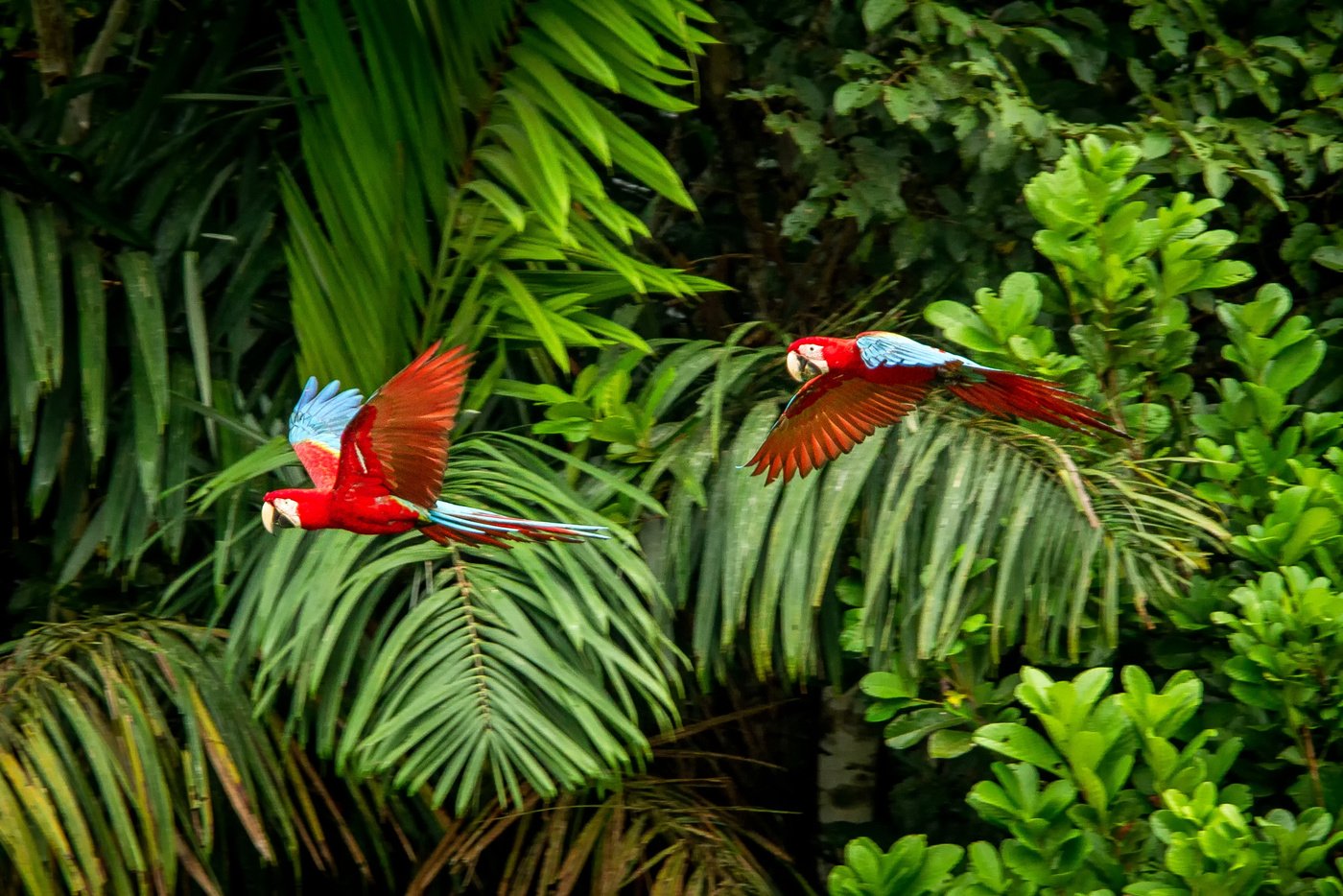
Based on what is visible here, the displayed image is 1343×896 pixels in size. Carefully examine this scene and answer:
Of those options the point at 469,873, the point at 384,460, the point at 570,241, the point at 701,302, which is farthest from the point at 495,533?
the point at 701,302

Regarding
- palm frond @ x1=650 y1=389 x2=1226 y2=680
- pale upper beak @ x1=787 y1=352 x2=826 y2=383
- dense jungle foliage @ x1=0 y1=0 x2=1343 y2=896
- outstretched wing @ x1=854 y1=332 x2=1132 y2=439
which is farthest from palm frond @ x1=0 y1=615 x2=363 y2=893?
outstretched wing @ x1=854 y1=332 x2=1132 y2=439

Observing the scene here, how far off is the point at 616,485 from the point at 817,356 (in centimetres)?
49

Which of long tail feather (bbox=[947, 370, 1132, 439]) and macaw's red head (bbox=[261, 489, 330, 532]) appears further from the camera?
long tail feather (bbox=[947, 370, 1132, 439])

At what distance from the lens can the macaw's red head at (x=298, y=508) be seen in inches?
87.3

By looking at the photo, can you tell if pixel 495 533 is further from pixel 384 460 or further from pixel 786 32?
pixel 786 32

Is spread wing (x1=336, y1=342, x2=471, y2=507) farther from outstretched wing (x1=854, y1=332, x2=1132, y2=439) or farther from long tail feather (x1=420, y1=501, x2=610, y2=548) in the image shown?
outstretched wing (x1=854, y1=332, x2=1132, y2=439)

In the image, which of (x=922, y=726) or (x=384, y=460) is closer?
(x=384, y=460)

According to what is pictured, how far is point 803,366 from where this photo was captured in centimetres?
242

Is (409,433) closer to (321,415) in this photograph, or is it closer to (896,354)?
(321,415)

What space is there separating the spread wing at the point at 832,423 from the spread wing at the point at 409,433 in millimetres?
564

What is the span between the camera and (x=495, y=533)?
2.35 metres

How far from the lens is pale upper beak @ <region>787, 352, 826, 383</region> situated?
2.41 m

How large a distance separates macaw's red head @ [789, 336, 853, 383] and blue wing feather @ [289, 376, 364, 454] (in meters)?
0.61

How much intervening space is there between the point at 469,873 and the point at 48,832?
2.19ft
